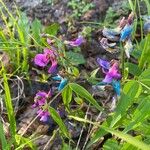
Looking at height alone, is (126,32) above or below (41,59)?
above

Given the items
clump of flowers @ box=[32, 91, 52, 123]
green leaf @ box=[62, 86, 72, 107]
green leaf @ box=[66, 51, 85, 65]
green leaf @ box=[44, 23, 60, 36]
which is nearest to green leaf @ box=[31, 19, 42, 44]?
green leaf @ box=[44, 23, 60, 36]

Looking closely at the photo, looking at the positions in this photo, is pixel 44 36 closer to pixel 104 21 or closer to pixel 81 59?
pixel 81 59

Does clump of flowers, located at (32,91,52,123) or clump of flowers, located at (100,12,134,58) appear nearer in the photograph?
clump of flowers, located at (100,12,134,58)

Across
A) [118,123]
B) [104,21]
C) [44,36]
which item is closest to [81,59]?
[44,36]

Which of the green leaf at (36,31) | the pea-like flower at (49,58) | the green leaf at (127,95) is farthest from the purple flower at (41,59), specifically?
the green leaf at (127,95)

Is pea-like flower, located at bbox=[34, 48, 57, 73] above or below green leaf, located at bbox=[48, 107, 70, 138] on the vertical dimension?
above

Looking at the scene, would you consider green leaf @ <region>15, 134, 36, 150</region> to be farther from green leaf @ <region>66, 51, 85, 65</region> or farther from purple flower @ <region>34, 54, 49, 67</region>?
green leaf @ <region>66, 51, 85, 65</region>

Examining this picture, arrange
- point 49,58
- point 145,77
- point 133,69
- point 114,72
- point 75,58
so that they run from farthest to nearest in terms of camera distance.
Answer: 1. point 75,58
2. point 49,58
3. point 133,69
4. point 114,72
5. point 145,77

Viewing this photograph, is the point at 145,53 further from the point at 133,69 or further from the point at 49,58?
the point at 49,58

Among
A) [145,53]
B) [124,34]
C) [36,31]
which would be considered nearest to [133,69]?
[145,53]

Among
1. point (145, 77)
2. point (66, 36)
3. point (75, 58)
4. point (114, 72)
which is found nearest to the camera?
point (145, 77)

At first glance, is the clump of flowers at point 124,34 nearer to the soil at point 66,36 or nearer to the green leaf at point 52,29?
the soil at point 66,36
